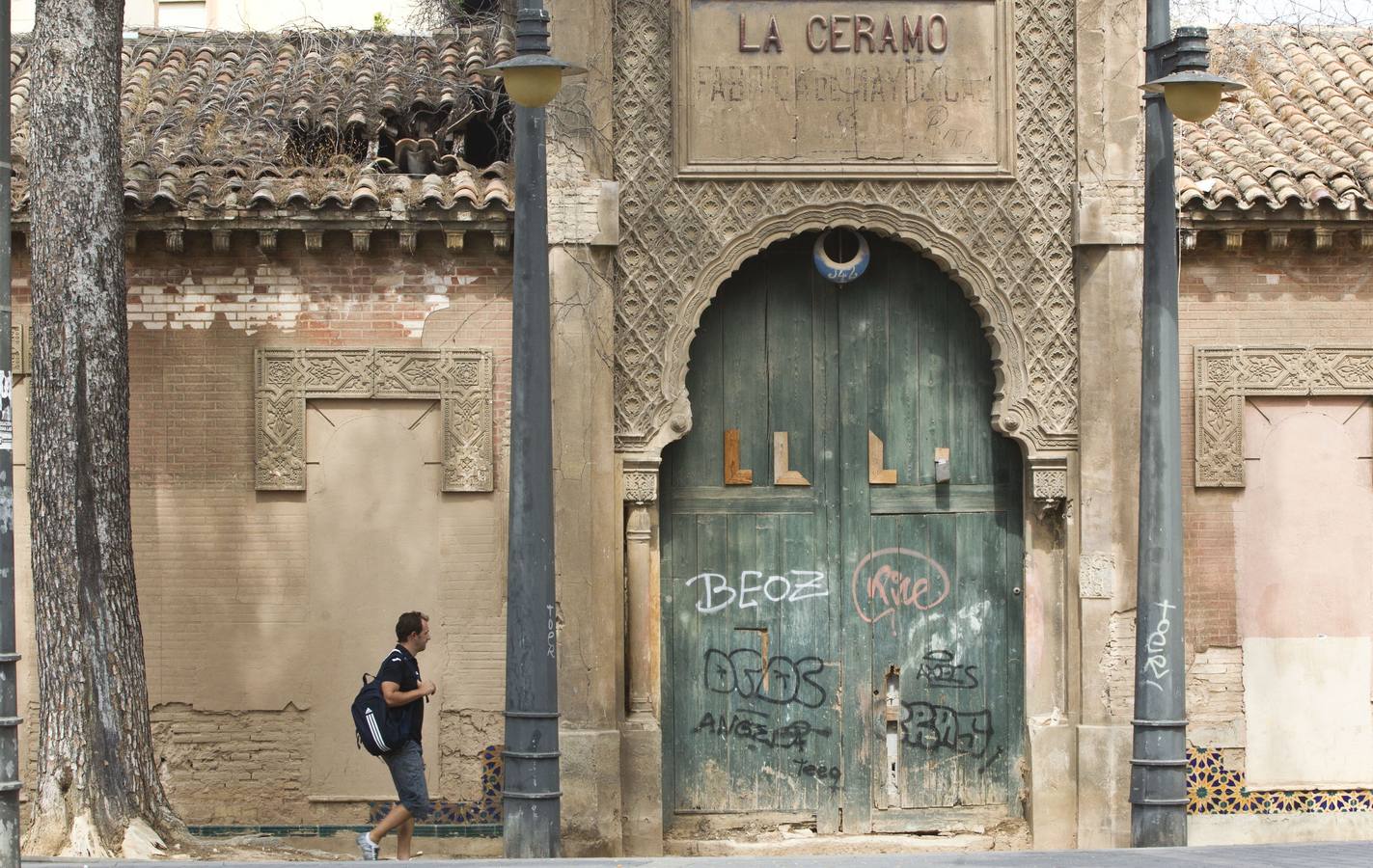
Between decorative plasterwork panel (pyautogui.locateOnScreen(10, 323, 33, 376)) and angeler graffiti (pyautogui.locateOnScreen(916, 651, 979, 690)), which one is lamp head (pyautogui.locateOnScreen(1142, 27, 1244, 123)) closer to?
angeler graffiti (pyautogui.locateOnScreen(916, 651, 979, 690))

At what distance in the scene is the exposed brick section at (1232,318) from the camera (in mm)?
12102

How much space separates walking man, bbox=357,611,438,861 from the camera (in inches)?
389

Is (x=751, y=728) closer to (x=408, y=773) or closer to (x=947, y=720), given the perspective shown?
(x=947, y=720)

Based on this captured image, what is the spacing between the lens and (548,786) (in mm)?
9227

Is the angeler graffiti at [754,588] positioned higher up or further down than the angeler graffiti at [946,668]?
higher up

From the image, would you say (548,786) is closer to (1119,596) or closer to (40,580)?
(40,580)

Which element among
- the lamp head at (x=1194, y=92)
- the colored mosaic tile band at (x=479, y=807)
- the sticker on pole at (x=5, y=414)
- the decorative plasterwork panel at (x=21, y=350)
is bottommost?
the colored mosaic tile band at (x=479, y=807)

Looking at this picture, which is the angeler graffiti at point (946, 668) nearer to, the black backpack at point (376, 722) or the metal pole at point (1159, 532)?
the metal pole at point (1159, 532)

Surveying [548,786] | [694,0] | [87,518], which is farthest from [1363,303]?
[87,518]

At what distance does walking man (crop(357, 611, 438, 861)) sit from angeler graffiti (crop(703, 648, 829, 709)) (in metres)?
2.65

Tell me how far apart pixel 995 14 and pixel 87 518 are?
21.5 ft

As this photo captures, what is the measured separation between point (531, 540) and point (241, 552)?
134 inches

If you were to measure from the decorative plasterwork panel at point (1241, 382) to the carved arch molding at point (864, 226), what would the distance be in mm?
932

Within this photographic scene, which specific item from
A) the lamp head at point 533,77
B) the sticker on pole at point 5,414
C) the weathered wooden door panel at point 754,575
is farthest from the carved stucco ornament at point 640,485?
the sticker on pole at point 5,414
